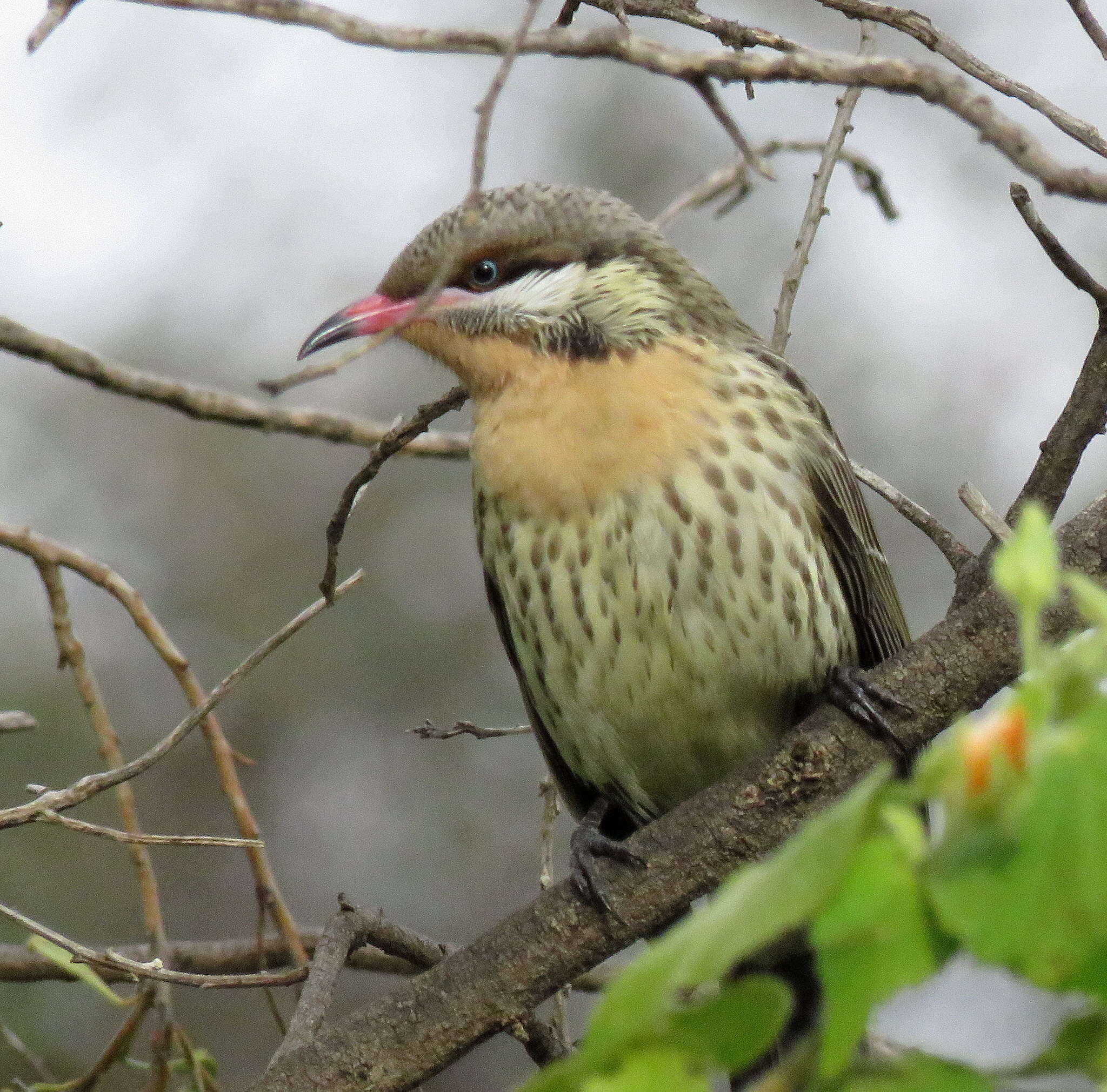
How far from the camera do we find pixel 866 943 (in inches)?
36.9

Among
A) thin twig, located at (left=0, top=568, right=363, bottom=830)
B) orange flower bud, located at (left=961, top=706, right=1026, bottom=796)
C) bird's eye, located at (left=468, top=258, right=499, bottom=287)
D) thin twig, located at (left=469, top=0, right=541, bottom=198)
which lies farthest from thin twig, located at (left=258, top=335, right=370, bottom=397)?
bird's eye, located at (left=468, top=258, right=499, bottom=287)

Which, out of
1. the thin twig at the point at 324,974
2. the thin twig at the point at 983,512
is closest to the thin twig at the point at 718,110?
the thin twig at the point at 983,512

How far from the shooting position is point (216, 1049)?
6.45 metres

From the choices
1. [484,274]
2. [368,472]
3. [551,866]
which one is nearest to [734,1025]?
[368,472]

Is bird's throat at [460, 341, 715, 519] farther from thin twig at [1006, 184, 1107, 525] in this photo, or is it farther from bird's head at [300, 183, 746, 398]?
thin twig at [1006, 184, 1107, 525]

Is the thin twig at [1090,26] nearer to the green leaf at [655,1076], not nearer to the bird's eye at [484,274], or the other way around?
the bird's eye at [484,274]

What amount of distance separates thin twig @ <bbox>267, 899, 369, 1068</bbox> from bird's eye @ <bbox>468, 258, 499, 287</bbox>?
4.65 feet

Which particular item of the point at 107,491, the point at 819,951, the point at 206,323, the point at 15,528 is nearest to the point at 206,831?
the point at 107,491

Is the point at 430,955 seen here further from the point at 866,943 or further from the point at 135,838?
the point at 866,943

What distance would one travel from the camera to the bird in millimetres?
3303

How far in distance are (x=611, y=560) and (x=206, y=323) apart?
5.24 metres

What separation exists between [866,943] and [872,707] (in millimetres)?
1876

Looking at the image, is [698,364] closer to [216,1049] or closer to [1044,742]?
[1044,742]

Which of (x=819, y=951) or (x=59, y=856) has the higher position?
(x=819, y=951)
